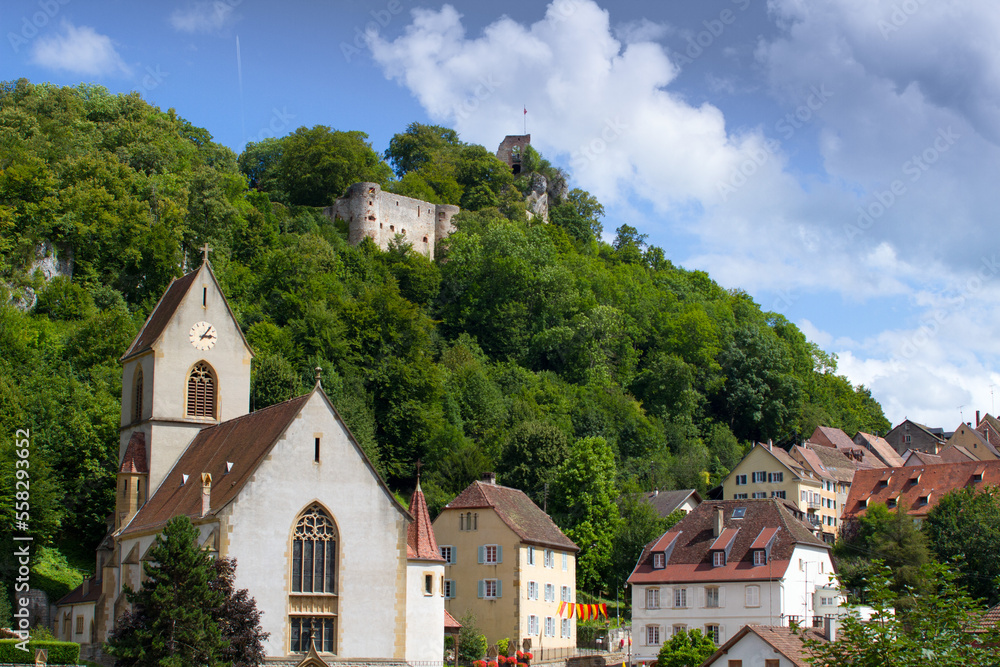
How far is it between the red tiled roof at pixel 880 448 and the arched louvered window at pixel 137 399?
74.5 metres

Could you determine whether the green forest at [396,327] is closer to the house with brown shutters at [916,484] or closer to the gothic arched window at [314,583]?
the house with brown shutters at [916,484]

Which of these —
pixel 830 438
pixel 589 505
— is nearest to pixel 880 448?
pixel 830 438

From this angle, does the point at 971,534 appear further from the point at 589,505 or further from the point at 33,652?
the point at 33,652

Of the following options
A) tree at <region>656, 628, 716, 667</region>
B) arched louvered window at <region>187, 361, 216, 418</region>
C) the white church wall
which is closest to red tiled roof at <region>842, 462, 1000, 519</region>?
tree at <region>656, 628, 716, 667</region>

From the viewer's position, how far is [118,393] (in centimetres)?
6066

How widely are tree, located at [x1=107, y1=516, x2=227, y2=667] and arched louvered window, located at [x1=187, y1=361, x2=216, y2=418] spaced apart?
13319mm

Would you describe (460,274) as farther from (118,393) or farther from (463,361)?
(118,393)

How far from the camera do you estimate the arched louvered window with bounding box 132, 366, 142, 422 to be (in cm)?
4881

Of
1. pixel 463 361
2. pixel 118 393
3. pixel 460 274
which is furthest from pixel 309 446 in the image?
pixel 460 274

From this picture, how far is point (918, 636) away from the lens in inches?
985

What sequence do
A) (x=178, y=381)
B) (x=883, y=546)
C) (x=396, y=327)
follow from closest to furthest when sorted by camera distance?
(x=178, y=381) < (x=883, y=546) < (x=396, y=327)

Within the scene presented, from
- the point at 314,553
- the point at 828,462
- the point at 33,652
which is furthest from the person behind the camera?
the point at 828,462

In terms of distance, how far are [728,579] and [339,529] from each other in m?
21.8

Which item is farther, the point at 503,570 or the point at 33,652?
the point at 503,570
